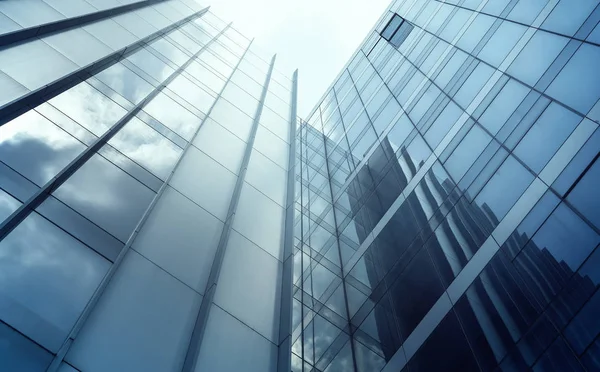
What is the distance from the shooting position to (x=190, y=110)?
1628 cm

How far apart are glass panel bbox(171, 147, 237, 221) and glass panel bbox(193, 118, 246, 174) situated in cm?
47

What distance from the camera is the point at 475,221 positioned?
13.9 metres

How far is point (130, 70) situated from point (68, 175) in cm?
720

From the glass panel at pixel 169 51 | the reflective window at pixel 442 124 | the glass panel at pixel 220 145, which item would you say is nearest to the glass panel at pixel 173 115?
the glass panel at pixel 220 145

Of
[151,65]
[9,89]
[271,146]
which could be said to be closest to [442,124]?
[271,146]

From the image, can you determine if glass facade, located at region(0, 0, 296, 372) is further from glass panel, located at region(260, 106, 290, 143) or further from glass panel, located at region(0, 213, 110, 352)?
glass panel, located at region(260, 106, 290, 143)

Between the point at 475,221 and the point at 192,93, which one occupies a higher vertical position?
the point at 475,221

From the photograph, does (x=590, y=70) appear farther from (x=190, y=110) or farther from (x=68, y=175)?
(x=68, y=175)

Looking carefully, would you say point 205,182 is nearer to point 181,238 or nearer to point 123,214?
point 181,238

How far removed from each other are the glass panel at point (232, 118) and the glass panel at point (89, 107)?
16.8 ft

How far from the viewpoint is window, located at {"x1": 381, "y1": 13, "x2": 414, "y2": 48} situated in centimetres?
3259

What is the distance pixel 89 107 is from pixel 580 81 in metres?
13.9

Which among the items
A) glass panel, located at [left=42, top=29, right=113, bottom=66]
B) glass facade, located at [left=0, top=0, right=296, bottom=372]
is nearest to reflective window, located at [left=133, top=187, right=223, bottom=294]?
glass facade, located at [left=0, top=0, right=296, bottom=372]

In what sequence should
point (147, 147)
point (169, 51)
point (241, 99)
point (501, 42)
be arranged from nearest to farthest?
1. point (147, 147)
2. point (501, 42)
3. point (169, 51)
4. point (241, 99)
